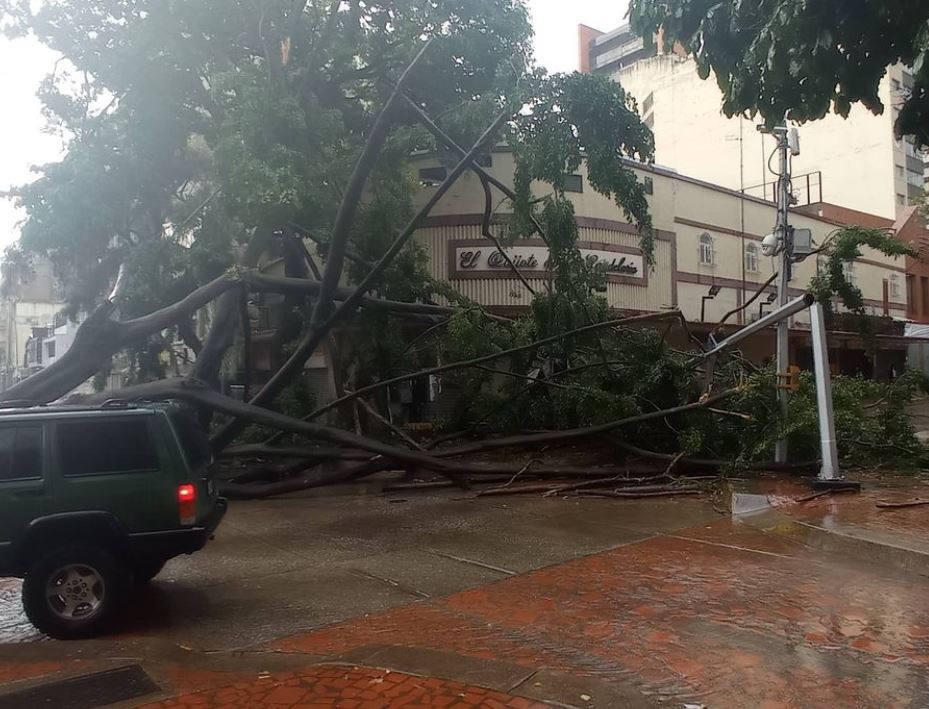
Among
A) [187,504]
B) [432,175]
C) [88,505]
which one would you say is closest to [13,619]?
[88,505]

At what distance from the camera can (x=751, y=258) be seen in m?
25.8

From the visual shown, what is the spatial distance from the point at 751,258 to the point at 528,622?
906 inches

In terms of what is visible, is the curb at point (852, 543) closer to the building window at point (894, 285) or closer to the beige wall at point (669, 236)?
the beige wall at point (669, 236)

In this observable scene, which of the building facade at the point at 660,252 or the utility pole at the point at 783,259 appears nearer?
the utility pole at the point at 783,259

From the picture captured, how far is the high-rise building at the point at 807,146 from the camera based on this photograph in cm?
3644

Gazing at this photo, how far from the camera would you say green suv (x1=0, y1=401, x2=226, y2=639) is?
5305 mm

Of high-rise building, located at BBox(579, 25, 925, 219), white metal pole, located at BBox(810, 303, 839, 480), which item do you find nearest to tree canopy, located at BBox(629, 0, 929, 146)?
white metal pole, located at BBox(810, 303, 839, 480)

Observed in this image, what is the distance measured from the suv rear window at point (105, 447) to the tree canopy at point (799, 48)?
4.86 metres

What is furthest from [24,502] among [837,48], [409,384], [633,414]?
[409,384]

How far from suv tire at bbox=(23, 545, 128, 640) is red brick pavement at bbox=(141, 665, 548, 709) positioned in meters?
1.55

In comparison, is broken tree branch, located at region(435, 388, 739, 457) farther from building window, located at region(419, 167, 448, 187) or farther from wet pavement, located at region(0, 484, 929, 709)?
building window, located at region(419, 167, 448, 187)

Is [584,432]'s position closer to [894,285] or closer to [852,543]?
[852,543]

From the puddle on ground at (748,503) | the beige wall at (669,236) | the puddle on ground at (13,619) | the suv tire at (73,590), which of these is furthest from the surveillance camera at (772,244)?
the puddle on ground at (13,619)

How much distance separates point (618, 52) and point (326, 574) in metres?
55.5
